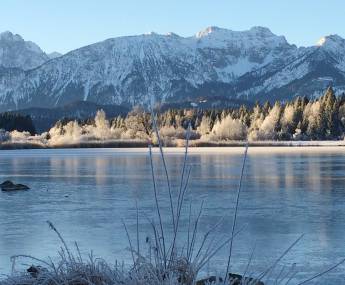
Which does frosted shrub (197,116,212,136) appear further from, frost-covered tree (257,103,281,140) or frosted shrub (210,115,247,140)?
frost-covered tree (257,103,281,140)

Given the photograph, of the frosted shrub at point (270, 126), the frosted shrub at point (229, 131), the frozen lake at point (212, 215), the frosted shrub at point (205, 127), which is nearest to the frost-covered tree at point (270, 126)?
the frosted shrub at point (270, 126)

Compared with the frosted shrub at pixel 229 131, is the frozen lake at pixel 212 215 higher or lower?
lower

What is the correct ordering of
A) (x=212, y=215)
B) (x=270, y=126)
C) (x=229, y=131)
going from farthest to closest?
(x=270, y=126) < (x=229, y=131) < (x=212, y=215)

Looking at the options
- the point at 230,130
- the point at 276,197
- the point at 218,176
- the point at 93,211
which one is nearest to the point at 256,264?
the point at 93,211

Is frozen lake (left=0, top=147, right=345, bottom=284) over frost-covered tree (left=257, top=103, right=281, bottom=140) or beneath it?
beneath

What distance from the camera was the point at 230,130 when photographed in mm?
120125

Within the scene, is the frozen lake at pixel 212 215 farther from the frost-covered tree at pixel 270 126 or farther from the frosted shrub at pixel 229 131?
the frosted shrub at pixel 229 131

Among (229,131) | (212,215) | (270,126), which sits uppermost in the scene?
(270,126)

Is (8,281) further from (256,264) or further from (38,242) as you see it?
(38,242)

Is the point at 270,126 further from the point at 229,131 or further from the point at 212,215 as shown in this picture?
the point at 212,215

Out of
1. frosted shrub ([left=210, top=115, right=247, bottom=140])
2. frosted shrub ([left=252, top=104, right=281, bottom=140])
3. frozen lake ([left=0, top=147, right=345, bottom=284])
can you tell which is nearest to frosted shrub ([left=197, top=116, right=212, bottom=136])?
frosted shrub ([left=210, top=115, right=247, bottom=140])

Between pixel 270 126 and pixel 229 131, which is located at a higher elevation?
pixel 270 126

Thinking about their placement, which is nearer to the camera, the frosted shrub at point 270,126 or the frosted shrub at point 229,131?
the frosted shrub at point 270,126

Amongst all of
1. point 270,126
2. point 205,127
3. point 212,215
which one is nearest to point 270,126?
point 270,126
